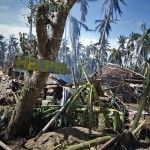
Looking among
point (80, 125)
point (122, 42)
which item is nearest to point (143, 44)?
point (122, 42)

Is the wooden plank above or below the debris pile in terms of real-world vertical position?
above

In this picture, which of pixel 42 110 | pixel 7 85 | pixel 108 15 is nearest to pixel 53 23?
pixel 42 110

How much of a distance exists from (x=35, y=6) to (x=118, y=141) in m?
4.36

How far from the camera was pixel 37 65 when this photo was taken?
627cm

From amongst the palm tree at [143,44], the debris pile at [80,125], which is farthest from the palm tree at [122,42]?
the debris pile at [80,125]

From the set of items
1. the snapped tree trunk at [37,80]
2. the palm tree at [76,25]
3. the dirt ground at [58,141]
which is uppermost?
the palm tree at [76,25]

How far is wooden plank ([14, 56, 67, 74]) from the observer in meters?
5.84

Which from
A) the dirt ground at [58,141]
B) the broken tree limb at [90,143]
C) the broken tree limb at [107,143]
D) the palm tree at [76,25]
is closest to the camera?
the broken tree limb at [90,143]

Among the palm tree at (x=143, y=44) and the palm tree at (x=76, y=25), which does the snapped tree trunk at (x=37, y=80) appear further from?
the palm tree at (x=76, y=25)

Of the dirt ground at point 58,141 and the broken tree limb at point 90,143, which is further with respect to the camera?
the dirt ground at point 58,141

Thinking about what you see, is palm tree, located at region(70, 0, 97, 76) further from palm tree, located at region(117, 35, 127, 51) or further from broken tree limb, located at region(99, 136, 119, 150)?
broken tree limb, located at region(99, 136, 119, 150)

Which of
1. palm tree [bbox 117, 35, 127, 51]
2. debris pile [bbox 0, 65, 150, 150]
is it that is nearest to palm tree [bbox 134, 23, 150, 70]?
palm tree [bbox 117, 35, 127, 51]

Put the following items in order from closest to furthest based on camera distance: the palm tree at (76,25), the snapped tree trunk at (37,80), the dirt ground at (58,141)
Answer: the dirt ground at (58,141) → the snapped tree trunk at (37,80) → the palm tree at (76,25)

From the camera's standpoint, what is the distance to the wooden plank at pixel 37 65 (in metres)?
5.84
